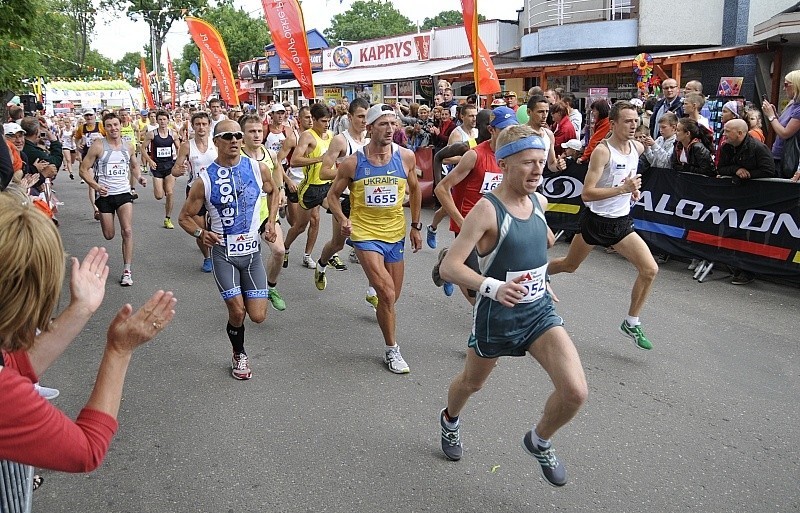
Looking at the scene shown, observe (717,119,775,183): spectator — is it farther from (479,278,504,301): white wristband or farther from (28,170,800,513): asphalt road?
(479,278,504,301): white wristband

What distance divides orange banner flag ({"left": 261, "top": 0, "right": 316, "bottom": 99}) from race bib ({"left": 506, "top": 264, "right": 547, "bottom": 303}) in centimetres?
931

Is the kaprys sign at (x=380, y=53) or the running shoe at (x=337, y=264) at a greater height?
the kaprys sign at (x=380, y=53)

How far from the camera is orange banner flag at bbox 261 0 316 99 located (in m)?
12.2

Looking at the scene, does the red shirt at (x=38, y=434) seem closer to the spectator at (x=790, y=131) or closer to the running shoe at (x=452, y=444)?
the running shoe at (x=452, y=444)

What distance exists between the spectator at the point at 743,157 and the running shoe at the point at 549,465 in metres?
5.33

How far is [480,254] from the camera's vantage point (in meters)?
3.63

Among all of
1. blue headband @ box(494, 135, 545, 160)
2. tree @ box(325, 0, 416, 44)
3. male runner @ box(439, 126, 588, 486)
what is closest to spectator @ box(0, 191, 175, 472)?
male runner @ box(439, 126, 588, 486)

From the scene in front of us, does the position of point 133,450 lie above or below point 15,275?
below

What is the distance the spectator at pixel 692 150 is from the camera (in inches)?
320

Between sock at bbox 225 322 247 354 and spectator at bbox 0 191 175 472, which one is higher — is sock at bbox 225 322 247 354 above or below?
below

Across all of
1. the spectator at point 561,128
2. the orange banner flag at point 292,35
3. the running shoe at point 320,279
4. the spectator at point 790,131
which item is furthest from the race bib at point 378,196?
the orange banner flag at point 292,35

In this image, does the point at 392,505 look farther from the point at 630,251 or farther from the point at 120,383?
the point at 630,251

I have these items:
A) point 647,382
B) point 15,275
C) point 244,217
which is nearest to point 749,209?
point 647,382

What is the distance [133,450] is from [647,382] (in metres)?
3.41
